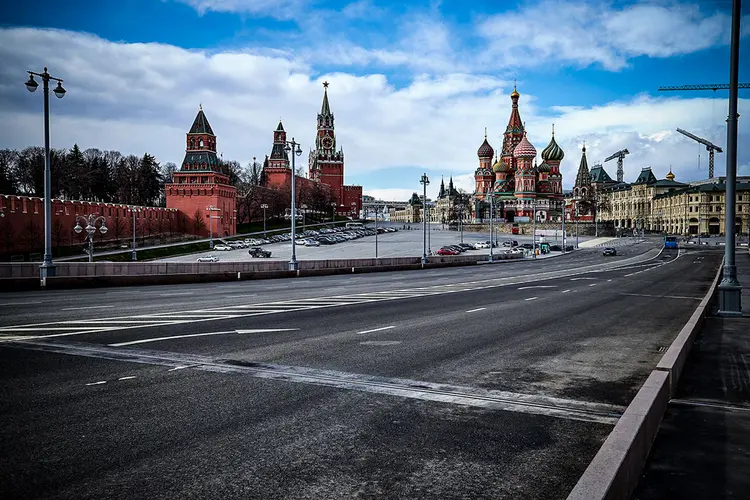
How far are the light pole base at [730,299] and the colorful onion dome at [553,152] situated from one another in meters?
156

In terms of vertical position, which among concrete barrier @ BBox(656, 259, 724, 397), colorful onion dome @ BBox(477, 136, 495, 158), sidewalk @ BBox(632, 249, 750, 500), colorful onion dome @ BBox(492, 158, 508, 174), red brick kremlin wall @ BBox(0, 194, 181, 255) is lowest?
sidewalk @ BBox(632, 249, 750, 500)

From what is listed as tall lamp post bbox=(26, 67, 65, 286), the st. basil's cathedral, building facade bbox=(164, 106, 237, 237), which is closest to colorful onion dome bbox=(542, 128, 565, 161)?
the st. basil's cathedral

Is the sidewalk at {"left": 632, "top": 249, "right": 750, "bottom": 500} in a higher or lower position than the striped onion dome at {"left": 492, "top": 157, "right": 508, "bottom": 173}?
lower

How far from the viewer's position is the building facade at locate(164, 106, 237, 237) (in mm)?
107625

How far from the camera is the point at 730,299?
15.9 meters

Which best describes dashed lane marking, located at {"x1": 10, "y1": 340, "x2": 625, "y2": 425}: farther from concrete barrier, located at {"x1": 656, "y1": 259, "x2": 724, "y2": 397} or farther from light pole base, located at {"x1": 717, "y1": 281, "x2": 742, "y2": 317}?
light pole base, located at {"x1": 717, "y1": 281, "x2": 742, "y2": 317}

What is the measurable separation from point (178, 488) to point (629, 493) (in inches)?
147

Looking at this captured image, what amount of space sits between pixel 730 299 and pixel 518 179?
5613 inches

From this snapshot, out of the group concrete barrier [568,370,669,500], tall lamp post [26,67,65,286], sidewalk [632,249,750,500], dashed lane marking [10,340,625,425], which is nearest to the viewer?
concrete barrier [568,370,669,500]

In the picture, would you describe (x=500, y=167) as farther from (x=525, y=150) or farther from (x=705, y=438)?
(x=705, y=438)

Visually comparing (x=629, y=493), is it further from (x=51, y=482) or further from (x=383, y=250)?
(x=383, y=250)

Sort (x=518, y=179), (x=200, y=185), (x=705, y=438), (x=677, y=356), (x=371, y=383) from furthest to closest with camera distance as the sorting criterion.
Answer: (x=518, y=179), (x=200, y=185), (x=677, y=356), (x=371, y=383), (x=705, y=438)

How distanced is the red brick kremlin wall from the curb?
70.6 meters

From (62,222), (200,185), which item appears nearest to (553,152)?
(200,185)
